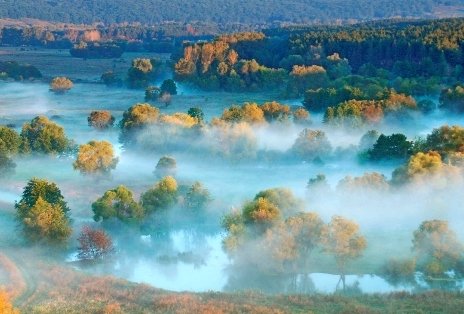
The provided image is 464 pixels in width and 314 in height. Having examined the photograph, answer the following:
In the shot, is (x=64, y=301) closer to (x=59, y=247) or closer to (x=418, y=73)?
(x=59, y=247)

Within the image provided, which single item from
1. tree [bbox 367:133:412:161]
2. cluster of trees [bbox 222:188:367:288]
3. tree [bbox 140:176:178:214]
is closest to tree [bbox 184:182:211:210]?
tree [bbox 140:176:178:214]

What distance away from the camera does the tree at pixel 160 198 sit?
46.2 metres

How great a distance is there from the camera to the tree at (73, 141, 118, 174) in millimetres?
55656

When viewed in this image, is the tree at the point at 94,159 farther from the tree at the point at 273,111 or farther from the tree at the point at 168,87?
the tree at the point at 168,87

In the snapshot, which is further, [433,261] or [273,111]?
[273,111]

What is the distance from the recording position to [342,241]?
37.2 metres

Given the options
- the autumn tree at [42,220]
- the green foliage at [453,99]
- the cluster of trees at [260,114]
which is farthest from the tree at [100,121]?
the green foliage at [453,99]

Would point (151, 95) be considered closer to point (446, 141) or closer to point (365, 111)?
Answer: point (365, 111)

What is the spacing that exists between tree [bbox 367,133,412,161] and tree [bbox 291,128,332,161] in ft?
17.0

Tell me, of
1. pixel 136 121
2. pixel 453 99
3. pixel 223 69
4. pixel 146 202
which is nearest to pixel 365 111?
pixel 453 99

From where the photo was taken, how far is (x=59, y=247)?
41.0 m

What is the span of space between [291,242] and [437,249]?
7643 mm

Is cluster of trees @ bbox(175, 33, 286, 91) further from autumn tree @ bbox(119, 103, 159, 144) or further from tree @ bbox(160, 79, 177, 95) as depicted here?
autumn tree @ bbox(119, 103, 159, 144)

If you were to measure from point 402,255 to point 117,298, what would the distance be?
16070 millimetres
